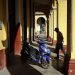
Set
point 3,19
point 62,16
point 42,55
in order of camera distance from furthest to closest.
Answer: point 62,16 → point 42,55 → point 3,19

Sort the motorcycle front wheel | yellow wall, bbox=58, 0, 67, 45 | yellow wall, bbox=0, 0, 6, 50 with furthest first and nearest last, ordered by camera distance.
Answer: yellow wall, bbox=58, 0, 67, 45, the motorcycle front wheel, yellow wall, bbox=0, 0, 6, 50

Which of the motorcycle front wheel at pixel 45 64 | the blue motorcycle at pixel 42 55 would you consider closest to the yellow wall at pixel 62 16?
the blue motorcycle at pixel 42 55

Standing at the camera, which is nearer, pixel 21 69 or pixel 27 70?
pixel 27 70

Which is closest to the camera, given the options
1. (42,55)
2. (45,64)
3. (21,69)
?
(21,69)

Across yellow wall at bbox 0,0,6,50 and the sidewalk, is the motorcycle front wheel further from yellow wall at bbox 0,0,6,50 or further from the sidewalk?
yellow wall at bbox 0,0,6,50

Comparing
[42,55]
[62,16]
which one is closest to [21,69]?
[42,55]

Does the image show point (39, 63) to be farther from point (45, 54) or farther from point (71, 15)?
point (71, 15)

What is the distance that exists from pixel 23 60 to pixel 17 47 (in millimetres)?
3355

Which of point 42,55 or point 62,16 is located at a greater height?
point 62,16

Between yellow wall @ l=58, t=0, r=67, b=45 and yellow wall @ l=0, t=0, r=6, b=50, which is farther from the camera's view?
yellow wall @ l=58, t=0, r=67, b=45

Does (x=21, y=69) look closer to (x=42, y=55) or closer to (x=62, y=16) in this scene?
(x=42, y=55)

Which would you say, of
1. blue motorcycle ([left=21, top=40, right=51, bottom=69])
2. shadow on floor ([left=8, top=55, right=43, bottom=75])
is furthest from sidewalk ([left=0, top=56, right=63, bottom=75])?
blue motorcycle ([left=21, top=40, right=51, bottom=69])

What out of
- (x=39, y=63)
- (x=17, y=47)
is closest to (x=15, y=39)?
(x=17, y=47)

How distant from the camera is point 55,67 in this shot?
15008mm
